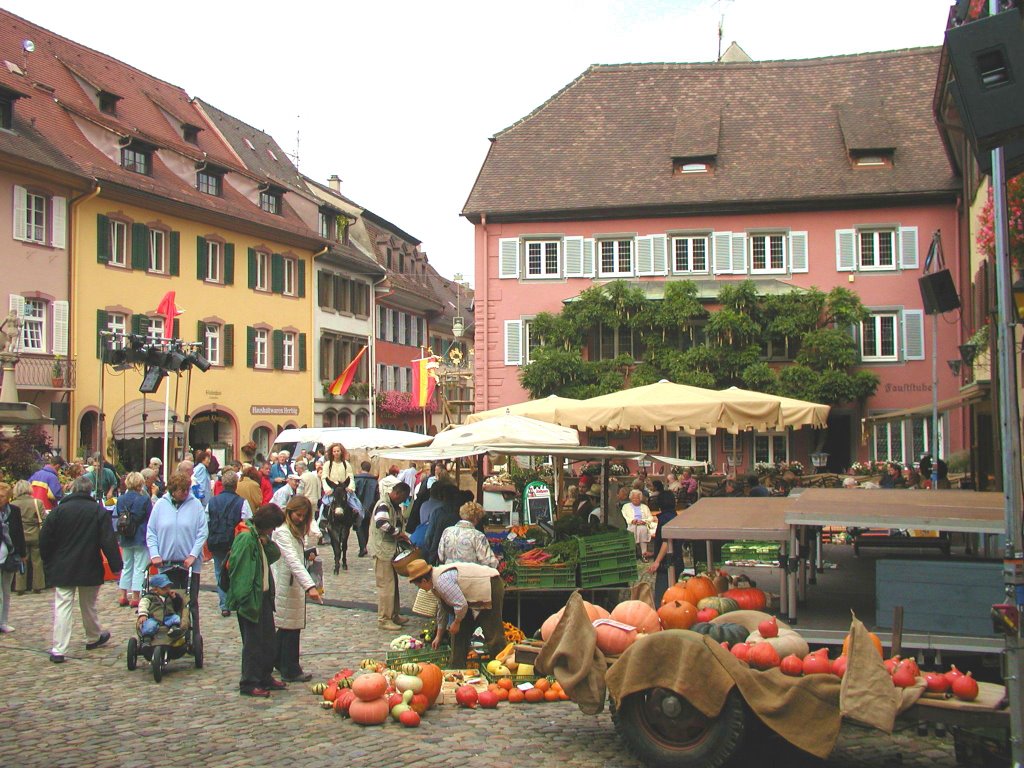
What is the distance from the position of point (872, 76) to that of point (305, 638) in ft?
111

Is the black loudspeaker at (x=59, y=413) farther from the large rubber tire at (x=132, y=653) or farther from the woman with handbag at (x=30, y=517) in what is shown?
the large rubber tire at (x=132, y=653)

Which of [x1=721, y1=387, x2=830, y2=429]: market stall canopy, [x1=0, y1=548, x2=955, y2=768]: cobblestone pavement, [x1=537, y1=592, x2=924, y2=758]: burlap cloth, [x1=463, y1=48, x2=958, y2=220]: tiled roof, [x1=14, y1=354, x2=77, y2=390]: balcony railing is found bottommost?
[x1=0, y1=548, x2=955, y2=768]: cobblestone pavement

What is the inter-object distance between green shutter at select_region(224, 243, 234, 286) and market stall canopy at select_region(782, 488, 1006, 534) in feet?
107

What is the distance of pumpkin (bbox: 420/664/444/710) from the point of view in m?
8.59

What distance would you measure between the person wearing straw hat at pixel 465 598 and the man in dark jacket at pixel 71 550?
3.21 m

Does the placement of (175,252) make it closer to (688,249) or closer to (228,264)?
(228,264)

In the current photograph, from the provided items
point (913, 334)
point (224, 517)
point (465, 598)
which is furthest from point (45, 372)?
point (913, 334)

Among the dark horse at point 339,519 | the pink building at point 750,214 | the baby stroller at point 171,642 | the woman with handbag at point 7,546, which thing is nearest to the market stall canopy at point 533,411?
the dark horse at point 339,519

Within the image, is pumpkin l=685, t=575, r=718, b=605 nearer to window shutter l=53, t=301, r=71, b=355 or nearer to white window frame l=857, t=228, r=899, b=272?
window shutter l=53, t=301, r=71, b=355

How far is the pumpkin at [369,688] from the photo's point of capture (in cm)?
827

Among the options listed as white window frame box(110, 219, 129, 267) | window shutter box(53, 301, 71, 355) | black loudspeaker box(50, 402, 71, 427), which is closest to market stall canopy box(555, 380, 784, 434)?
black loudspeaker box(50, 402, 71, 427)

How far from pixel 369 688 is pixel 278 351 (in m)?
34.4

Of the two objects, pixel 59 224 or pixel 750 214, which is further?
pixel 750 214

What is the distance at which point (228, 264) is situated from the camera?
127ft
